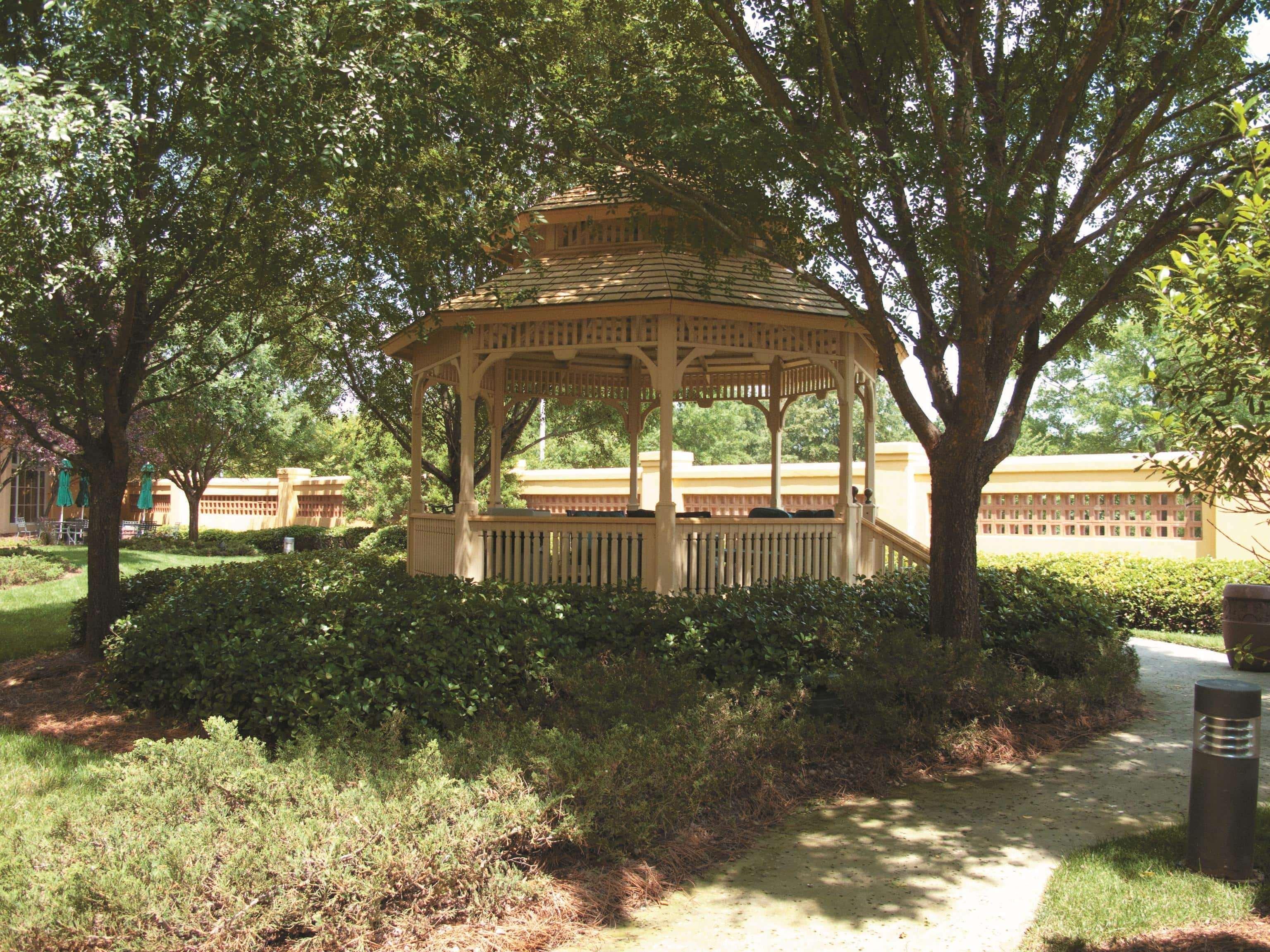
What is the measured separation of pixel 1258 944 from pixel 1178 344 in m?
2.61

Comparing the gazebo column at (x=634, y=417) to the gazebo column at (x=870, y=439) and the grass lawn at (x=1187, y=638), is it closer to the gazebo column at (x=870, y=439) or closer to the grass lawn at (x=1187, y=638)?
the gazebo column at (x=870, y=439)

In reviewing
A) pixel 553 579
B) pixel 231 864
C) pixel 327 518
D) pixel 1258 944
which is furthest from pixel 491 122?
pixel 327 518

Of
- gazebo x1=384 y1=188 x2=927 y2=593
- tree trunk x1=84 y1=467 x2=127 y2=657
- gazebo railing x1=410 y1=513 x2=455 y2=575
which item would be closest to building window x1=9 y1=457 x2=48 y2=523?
gazebo railing x1=410 y1=513 x2=455 y2=575

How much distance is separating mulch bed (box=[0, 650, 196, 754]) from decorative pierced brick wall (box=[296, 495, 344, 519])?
19.6 metres

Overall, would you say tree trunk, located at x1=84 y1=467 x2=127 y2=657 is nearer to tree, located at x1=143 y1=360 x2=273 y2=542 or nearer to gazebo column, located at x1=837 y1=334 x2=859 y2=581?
gazebo column, located at x1=837 y1=334 x2=859 y2=581

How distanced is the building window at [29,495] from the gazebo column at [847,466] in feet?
93.0

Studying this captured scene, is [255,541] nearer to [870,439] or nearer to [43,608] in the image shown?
[43,608]

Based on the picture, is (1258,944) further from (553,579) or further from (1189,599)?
(1189,599)

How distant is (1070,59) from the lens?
8.70 meters

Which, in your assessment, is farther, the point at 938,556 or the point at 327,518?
the point at 327,518

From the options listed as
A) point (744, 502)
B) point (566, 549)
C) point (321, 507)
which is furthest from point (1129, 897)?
point (321, 507)

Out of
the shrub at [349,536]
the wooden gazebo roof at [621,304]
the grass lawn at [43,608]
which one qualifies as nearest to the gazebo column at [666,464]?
the wooden gazebo roof at [621,304]

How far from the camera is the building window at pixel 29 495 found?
104 ft

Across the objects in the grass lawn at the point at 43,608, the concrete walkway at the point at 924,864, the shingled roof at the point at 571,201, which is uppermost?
the shingled roof at the point at 571,201
